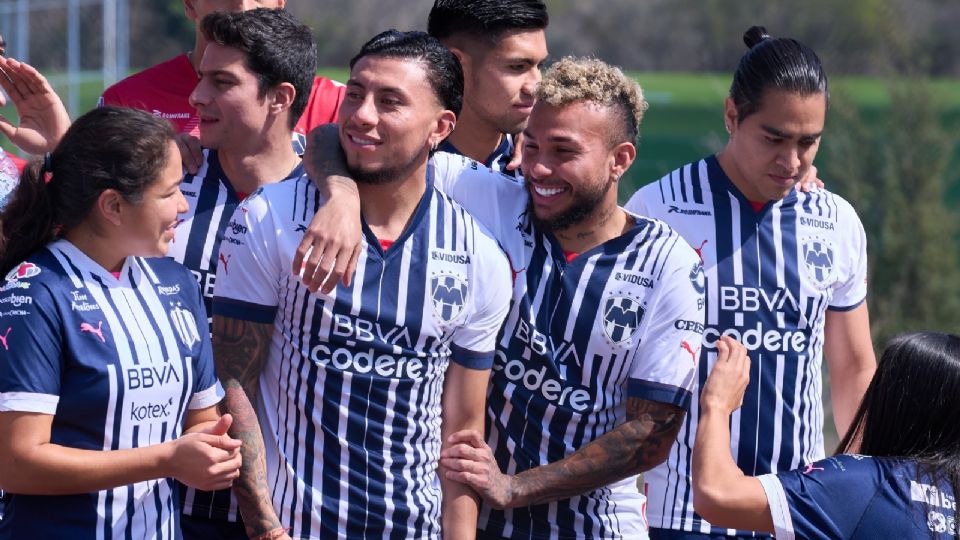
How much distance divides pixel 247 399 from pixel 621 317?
113cm

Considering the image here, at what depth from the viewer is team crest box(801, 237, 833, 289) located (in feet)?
14.4

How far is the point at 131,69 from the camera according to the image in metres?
25.2

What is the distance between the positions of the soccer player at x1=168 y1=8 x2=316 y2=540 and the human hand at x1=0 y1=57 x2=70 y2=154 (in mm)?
651

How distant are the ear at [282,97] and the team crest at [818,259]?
1772 millimetres

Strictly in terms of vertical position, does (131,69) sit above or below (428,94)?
above

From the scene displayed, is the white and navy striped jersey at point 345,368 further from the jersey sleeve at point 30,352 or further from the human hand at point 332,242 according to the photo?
the jersey sleeve at point 30,352

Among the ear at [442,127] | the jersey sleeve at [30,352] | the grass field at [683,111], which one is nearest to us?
the jersey sleeve at [30,352]

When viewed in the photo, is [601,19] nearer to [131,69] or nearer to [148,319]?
[131,69]

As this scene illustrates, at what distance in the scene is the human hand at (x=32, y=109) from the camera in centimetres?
447

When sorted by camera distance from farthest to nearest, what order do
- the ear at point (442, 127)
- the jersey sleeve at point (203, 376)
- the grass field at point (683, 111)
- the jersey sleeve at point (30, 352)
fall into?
the grass field at point (683, 111) < the ear at point (442, 127) < the jersey sleeve at point (203, 376) < the jersey sleeve at point (30, 352)

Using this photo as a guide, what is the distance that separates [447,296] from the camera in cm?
374

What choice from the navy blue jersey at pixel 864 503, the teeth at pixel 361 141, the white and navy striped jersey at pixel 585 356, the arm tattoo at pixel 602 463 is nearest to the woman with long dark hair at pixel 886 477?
the navy blue jersey at pixel 864 503

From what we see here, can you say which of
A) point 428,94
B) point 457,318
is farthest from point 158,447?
point 428,94

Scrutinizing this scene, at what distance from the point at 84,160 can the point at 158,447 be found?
764 millimetres
